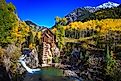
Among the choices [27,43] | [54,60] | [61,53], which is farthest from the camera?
[27,43]

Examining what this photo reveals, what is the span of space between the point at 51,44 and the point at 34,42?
15.2m

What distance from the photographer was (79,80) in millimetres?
57562

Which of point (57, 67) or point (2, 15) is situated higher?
point (2, 15)

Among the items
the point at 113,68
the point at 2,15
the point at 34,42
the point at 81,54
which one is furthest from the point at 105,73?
the point at 34,42

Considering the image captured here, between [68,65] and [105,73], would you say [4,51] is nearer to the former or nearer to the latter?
[105,73]

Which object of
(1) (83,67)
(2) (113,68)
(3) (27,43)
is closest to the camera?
(2) (113,68)

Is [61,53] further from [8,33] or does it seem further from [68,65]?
[8,33]

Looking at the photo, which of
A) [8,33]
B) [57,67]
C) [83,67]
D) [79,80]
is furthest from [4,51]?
[57,67]

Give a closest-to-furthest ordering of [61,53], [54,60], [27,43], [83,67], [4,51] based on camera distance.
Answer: [4,51] → [83,67] → [54,60] → [61,53] → [27,43]

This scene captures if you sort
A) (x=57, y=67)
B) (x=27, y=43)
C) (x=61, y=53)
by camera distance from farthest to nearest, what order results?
(x=27, y=43)
(x=61, y=53)
(x=57, y=67)

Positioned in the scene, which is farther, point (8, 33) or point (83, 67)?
point (83, 67)

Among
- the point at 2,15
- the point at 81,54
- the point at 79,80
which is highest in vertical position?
the point at 2,15

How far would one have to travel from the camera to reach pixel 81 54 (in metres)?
83.2

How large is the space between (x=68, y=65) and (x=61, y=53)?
50.4ft
